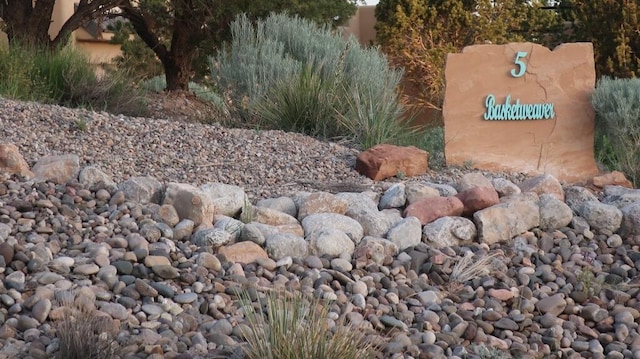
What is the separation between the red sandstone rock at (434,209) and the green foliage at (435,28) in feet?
32.4

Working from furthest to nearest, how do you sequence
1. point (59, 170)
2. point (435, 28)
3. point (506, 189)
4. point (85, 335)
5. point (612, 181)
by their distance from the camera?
point (435, 28) → point (612, 181) → point (506, 189) → point (59, 170) → point (85, 335)

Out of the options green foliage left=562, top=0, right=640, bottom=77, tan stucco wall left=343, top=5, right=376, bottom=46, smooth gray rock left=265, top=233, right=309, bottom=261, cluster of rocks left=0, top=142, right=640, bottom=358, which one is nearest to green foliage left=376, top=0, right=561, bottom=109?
green foliage left=562, top=0, right=640, bottom=77

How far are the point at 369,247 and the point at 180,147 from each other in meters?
2.78

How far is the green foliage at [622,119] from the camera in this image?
26.9 ft

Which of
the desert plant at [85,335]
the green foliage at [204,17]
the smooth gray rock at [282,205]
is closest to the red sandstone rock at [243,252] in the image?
the smooth gray rock at [282,205]

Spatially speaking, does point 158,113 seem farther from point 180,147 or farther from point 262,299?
point 262,299

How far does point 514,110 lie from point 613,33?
8.00m

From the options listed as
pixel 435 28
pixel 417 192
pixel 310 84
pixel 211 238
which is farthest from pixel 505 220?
pixel 435 28

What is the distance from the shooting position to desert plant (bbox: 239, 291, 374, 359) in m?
3.57

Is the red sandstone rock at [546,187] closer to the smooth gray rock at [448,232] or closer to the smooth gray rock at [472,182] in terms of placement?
the smooth gray rock at [472,182]

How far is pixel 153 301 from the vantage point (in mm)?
4215

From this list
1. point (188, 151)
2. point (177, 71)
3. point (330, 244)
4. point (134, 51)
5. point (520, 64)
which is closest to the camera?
point (330, 244)

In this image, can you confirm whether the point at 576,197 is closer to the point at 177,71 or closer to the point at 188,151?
the point at 188,151

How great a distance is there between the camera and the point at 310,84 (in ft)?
29.6
